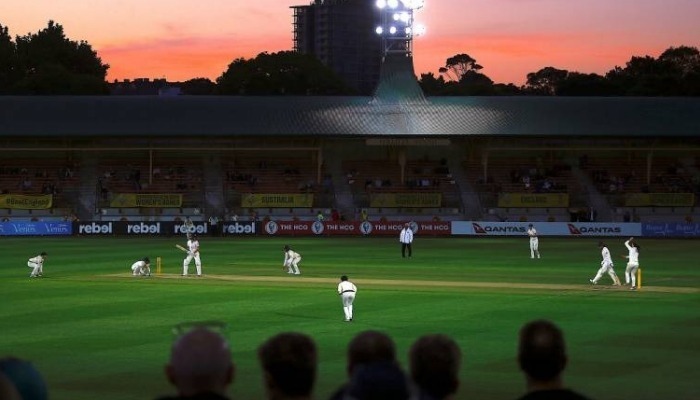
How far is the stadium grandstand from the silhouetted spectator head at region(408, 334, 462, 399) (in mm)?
71379

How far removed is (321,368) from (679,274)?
1027 inches

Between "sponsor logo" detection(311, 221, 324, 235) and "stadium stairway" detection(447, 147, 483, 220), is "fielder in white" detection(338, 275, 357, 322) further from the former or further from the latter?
"stadium stairway" detection(447, 147, 483, 220)

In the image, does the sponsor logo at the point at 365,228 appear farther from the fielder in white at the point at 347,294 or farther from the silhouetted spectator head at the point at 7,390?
the silhouetted spectator head at the point at 7,390

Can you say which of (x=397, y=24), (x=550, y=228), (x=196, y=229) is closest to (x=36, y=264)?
(x=196, y=229)

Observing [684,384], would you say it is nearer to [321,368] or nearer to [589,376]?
[589,376]

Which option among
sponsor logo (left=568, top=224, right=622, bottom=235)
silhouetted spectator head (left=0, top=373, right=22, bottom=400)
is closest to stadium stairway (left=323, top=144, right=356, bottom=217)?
sponsor logo (left=568, top=224, right=622, bottom=235)

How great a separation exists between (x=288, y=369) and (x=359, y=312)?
25.0 meters

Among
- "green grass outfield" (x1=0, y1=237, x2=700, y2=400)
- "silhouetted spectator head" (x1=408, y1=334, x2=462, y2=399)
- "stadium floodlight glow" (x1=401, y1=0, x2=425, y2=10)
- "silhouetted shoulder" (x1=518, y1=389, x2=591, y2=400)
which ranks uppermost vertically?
"stadium floodlight glow" (x1=401, y1=0, x2=425, y2=10)

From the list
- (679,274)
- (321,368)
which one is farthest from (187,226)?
(321,368)

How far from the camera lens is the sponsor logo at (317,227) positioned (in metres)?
74.6

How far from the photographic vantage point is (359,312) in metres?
31.2

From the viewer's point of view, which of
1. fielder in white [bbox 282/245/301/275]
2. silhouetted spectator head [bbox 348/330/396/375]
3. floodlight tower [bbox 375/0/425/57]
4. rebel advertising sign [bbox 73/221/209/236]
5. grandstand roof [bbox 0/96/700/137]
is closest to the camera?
silhouetted spectator head [bbox 348/330/396/375]

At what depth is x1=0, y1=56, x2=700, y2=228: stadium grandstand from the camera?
79812mm

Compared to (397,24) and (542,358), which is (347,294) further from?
(397,24)
